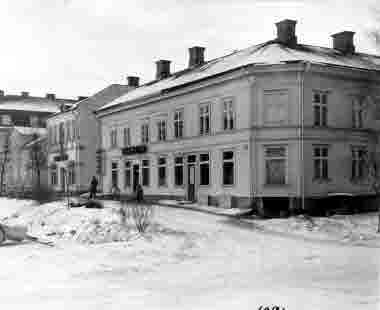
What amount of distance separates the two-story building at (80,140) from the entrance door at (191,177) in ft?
58.5

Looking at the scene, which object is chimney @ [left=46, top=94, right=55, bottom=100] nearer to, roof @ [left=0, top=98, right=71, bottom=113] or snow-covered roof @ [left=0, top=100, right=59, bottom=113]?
roof @ [left=0, top=98, right=71, bottom=113]

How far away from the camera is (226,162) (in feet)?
93.1

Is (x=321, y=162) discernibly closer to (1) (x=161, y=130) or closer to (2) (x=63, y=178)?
A: (1) (x=161, y=130)

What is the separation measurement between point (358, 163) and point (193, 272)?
17723mm

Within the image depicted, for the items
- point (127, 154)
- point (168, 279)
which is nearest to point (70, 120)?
point (127, 154)

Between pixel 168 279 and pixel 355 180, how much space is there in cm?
1825

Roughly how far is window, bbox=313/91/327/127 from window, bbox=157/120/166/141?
10898 mm

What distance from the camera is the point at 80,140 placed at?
48.0m

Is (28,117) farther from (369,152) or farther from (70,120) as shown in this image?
(369,152)

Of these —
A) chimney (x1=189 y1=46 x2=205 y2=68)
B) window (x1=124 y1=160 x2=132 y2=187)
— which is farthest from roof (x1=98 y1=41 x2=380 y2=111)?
window (x1=124 y1=160 x2=132 y2=187)

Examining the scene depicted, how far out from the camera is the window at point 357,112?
28.1m

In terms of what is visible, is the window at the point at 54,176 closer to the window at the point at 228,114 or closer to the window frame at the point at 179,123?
the window frame at the point at 179,123

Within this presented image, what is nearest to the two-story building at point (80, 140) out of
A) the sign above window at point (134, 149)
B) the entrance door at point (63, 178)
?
the entrance door at point (63, 178)

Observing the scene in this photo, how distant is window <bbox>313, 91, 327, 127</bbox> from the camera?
26.9 meters
